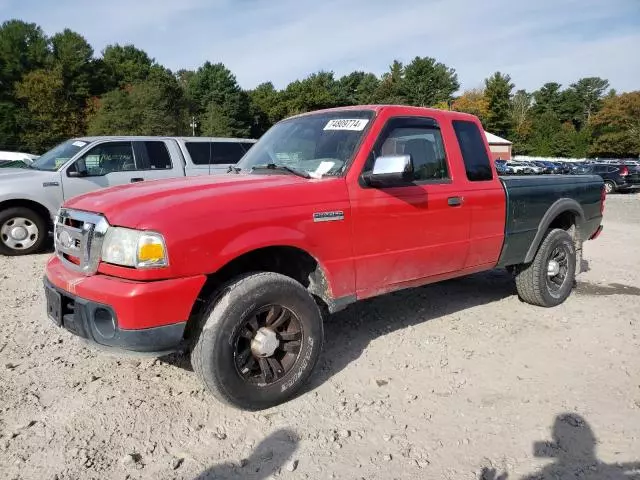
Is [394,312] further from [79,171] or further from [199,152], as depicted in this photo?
[79,171]

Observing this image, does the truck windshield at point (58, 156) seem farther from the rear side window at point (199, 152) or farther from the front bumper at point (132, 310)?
the front bumper at point (132, 310)

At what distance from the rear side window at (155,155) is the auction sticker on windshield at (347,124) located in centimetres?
540

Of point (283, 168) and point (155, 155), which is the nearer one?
point (283, 168)

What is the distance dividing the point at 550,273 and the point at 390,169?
2.97m

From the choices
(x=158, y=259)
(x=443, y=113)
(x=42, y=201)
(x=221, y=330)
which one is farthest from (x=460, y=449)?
(x=42, y=201)

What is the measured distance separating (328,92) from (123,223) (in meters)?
92.4

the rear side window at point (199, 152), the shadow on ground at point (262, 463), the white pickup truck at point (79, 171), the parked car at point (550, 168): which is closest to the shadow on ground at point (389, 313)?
the shadow on ground at point (262, 463)

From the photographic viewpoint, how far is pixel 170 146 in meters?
8.70

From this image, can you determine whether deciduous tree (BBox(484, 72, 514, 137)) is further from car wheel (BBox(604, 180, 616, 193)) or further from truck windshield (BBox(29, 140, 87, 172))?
truck windshield (BBox(29, 140, 87, 172))

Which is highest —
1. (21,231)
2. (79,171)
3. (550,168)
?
(79,171)

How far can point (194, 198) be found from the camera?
9.48 ft

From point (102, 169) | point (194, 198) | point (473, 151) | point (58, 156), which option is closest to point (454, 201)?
point (473, 151)

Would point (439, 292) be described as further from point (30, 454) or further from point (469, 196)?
point (30, 454)

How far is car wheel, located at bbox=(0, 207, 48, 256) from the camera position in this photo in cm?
751
